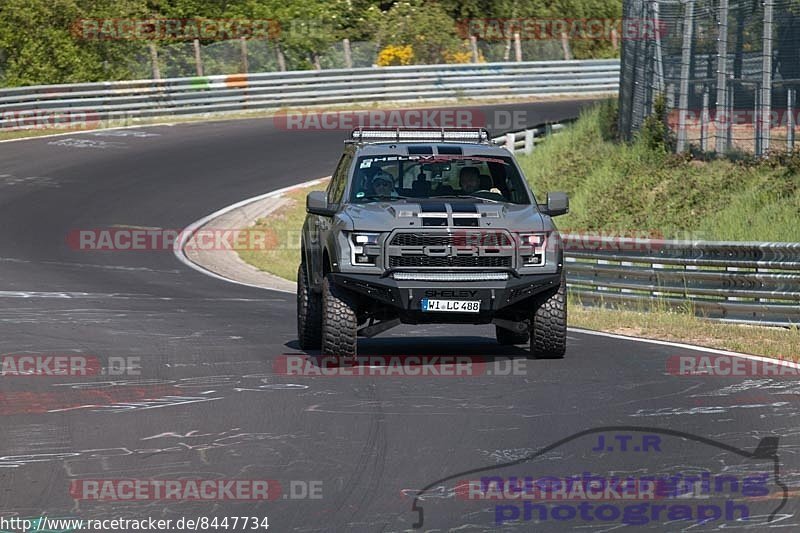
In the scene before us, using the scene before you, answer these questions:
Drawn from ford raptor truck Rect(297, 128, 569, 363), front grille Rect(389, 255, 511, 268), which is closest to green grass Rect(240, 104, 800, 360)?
ford raptor truck Rect(297, 128, 569, 363)

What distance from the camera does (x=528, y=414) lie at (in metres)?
Answer: 10.7

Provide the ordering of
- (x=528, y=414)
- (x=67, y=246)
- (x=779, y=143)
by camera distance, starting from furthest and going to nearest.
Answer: (x=67, y=246), (x=779, y=143), (x=528, y=414)

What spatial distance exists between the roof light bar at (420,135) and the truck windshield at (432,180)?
78 cm

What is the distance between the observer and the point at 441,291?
1262 centimetres

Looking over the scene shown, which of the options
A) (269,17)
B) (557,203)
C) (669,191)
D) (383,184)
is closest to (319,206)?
(383,184)

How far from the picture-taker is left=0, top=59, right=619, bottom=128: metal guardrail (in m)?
39.7

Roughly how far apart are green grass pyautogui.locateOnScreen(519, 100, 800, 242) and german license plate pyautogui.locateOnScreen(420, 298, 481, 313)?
33.8 ft

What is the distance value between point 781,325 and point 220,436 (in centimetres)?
946

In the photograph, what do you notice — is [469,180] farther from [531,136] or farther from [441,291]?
[531,136]

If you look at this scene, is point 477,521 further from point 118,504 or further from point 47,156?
point 47,156

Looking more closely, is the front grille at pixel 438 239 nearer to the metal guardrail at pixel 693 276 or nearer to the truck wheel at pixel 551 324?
the truck wheel at pixel 551 324

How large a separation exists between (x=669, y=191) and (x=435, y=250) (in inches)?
562

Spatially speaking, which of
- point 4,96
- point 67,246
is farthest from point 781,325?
point 4,96

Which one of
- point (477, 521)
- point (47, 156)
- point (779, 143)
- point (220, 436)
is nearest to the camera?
point (477, 521)
